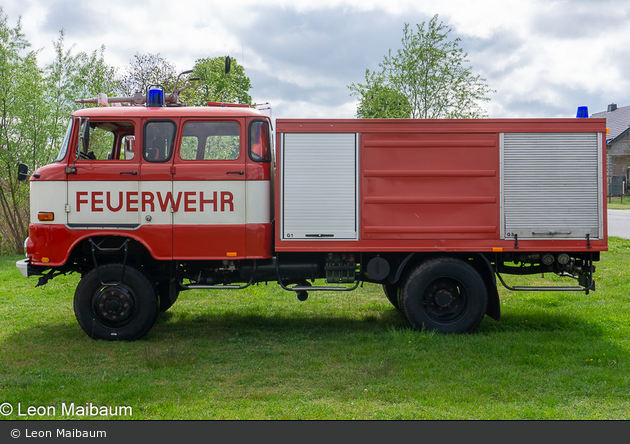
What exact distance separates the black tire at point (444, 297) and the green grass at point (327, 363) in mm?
265

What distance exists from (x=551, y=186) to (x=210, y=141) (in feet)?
14.5

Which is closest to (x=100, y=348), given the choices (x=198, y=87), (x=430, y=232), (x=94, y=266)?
(x=94, y=266)

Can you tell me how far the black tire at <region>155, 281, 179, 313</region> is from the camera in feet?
22.3

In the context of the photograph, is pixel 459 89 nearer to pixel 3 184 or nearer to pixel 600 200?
pixel 600 200

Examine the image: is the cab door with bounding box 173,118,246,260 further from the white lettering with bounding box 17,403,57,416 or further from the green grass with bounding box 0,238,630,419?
the white lettering with bounding box 17,403,57,416

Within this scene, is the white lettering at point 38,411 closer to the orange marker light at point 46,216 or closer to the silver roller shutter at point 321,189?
the orange marker light at point 46,216

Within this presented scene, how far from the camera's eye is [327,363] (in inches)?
219

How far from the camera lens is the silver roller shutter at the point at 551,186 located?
6.39 meters

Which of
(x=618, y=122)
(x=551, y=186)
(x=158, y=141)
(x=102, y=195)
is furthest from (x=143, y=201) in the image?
(x=618, y=122)

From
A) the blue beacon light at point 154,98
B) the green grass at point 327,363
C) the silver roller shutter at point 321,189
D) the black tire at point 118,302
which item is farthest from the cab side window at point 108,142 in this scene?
the green grass at point 327,363

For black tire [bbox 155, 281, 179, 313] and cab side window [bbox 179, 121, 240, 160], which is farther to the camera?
black tire [bbox 155, 281, 179, 313]

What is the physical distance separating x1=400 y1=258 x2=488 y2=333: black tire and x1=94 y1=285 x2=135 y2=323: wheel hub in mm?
3557

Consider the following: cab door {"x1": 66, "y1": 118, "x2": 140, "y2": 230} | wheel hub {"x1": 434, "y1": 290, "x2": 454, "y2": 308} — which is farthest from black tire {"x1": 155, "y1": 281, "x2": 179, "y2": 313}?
wheel hub {"x1": 434, "y1": 290, "x2": 454, "y2": 308}

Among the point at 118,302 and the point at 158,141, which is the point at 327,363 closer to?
the point at 118,302
